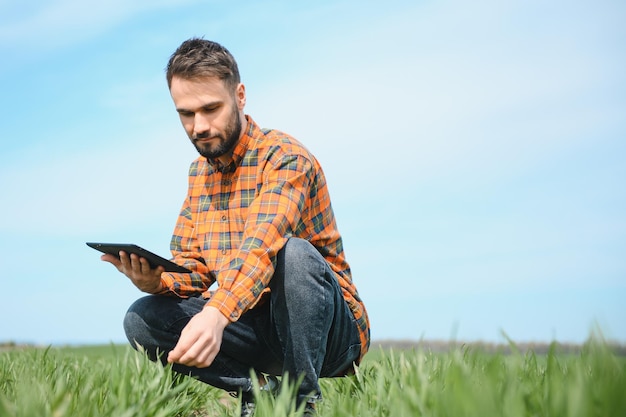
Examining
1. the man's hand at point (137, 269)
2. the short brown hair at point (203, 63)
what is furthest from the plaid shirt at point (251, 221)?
the short brown hair at point (203, 63)

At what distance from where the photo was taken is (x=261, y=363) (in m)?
3.25

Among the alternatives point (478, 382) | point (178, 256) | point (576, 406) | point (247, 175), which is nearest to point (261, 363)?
point (178, 256)

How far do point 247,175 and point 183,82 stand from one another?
511 millimetres

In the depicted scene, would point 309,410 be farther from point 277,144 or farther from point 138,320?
point 277,144

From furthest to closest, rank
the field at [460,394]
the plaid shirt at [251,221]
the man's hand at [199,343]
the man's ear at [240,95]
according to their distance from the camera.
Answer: the man's ear at [240,95] < the plaid shirt at [251,221] < the man's hand at [199,343] < the field at [460,394]

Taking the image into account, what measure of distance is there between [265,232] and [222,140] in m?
0.61

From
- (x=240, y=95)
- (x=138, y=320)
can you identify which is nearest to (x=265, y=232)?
(x=240, y=95)

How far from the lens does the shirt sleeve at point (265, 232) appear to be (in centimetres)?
246

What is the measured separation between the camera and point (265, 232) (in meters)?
2.65

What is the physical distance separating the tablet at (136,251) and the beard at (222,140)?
0.52 metres

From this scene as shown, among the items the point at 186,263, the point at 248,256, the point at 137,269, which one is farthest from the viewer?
the point at 186,263

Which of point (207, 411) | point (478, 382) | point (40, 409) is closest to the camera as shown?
point (40, 409)

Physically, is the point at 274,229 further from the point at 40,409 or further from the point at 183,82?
the point at 40,409

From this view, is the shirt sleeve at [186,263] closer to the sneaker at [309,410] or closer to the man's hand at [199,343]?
the sneaker at [309,410]
